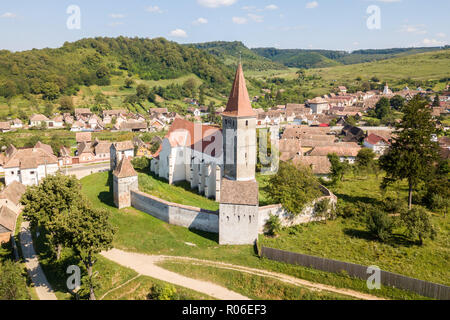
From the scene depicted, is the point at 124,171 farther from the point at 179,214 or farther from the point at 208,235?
the point at 208,235

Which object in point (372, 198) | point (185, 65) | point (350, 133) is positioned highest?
point (185, 65)

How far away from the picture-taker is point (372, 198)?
44750mm

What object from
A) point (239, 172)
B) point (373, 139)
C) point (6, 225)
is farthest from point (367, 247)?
point (373, 139)

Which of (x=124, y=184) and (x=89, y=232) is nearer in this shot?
(x=89, y=232)

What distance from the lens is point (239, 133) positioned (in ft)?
140

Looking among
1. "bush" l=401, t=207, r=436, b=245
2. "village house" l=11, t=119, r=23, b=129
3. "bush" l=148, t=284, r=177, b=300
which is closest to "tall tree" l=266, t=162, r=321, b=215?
"bush" l=401, t=207, r=436, b=245

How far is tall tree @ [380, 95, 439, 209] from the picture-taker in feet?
124

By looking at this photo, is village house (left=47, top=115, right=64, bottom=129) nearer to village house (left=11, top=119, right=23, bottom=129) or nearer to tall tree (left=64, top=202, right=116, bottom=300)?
village house (left=11, top=119, right=23, bottom=129)

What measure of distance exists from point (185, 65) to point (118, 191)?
163839 mm

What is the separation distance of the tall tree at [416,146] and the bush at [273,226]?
15.3 metres

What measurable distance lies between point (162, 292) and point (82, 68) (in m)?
157

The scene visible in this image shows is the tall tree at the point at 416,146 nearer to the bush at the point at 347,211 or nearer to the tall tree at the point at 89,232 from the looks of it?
the bush at the point at 347,211
